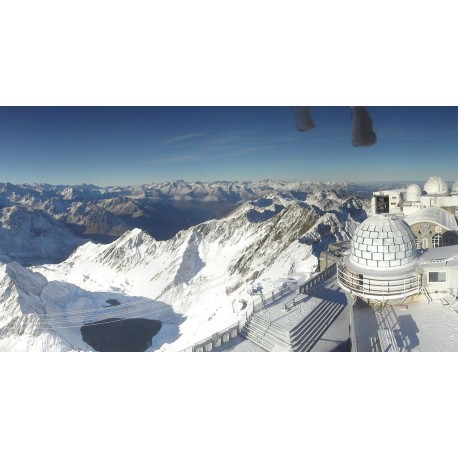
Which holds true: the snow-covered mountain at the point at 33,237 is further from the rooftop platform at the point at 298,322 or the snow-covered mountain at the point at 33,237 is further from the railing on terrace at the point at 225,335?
the rooftop platform at the point at 298,322

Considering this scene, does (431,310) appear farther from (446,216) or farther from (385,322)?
(446,216)

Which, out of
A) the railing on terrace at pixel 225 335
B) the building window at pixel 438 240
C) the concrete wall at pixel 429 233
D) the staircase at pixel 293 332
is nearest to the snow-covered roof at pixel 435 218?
the concrete wall at pixel 429 233

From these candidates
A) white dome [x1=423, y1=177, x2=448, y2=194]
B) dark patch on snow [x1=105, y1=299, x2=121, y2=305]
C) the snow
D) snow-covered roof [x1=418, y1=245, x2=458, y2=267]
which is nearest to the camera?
snow-covered roof [x1=418, y1=245, x2=458, y2=267]

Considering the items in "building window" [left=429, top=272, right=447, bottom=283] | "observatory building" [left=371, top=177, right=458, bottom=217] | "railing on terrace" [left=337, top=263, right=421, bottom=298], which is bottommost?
"railing on terrace" [left=337, top=263, right=421, bottom=298]

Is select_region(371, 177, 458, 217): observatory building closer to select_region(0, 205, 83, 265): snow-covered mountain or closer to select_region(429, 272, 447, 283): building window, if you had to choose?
select_region(429, 272, 447, 283): building window

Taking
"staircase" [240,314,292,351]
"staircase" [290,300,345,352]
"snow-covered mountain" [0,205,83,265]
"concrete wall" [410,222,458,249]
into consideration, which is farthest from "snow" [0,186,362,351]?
"snow-covered mountain" [0,205,83,265]

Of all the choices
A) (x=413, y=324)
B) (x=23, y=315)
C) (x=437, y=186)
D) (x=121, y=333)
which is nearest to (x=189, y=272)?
(x=121, y=333)
